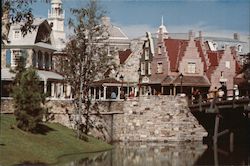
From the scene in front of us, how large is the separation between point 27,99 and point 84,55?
6.56m

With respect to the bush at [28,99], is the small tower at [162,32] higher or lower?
higher

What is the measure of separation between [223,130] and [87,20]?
1166 cm

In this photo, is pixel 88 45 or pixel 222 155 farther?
pixel 88 45

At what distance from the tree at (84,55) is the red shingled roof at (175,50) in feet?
45.1

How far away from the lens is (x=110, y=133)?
116 ft

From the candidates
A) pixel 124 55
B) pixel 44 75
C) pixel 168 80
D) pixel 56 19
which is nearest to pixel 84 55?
pixel 44 75

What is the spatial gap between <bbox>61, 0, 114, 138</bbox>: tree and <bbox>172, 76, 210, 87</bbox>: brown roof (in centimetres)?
1216

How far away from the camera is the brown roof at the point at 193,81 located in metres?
44.2

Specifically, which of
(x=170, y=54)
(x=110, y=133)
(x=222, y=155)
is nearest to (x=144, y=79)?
(x=170, y=54)

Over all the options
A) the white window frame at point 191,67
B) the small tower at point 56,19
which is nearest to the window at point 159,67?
the white window frame at point 191,67

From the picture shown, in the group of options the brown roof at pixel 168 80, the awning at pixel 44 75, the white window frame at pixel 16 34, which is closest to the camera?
the awning at pixel 44 75

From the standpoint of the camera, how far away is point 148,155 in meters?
27.4

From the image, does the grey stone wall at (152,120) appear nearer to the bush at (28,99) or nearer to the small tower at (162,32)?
the bush at (28,99)

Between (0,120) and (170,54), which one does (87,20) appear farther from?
(170,54)
